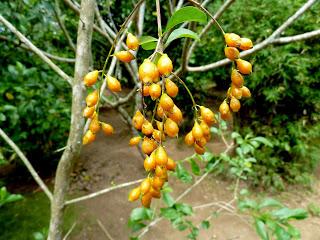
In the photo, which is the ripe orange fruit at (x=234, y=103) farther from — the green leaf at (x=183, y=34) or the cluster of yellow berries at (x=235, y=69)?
the green leaf at (x=183, y=34)

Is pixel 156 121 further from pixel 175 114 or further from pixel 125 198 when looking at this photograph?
pixel 125 198

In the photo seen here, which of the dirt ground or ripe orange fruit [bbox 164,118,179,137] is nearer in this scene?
ripe orange fruit [bbox 164,118,179,137]

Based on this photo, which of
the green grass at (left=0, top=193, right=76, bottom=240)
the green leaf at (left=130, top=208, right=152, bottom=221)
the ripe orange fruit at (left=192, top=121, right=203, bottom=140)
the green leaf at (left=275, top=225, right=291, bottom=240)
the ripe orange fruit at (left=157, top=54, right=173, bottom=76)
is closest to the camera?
the ripe orange fruit at (left=157, top=54, right=173, bottom=76)

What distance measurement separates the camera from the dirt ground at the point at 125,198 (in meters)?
2.56

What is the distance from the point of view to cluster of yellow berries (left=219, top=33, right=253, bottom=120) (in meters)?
0.49

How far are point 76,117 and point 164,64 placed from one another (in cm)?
48

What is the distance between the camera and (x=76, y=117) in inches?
33.4

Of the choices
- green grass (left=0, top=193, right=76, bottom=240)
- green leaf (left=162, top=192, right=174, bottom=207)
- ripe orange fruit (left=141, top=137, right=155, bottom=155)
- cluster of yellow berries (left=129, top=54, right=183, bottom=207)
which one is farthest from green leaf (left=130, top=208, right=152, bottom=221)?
green grass (left=0, top=193, right=76, bottom=240)

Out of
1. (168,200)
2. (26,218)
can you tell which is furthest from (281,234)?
(26,218)

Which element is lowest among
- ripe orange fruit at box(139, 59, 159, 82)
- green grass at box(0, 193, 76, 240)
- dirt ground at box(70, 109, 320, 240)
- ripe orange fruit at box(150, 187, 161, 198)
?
dirt ground at box(70, 109, 320, 240)

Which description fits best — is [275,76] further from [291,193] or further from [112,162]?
[112,162]

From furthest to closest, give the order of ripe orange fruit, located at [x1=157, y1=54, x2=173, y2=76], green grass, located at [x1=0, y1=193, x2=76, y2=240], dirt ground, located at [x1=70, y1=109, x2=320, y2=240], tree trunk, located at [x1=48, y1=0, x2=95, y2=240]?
dirt ground, located at [x1=70, y1=109, x2=320, y2=240]
green grass, located at [x1=0, y1=193, x2=76, y2=240]
tree trunk, located at [x1=48, y1=0, x2=95, y2=240]
ripe orange fruit, located at [x1=157, y1=54, x2=173, y2=76]

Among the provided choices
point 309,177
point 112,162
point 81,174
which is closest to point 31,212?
point 81,174

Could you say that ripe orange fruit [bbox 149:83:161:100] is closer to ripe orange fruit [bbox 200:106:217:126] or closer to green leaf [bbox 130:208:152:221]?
ripe orange fruit [bbox 200:106:217:126]
